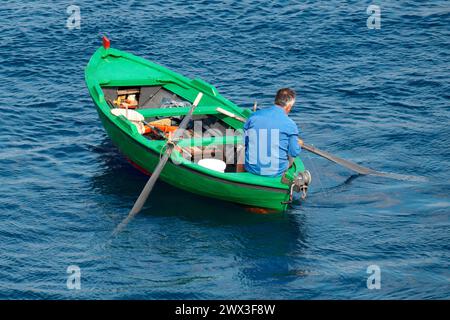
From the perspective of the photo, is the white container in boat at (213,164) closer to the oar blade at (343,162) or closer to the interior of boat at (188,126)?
the interior of boat at (188,126)

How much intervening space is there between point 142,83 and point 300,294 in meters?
7.30

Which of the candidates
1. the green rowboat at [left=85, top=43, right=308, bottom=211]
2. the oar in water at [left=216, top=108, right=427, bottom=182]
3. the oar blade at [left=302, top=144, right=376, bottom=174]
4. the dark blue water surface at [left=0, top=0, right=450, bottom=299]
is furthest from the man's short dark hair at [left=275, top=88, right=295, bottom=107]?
the dark blue water surface at [left=0, top=0, right=450, bottom=299]

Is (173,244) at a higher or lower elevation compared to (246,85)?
lower

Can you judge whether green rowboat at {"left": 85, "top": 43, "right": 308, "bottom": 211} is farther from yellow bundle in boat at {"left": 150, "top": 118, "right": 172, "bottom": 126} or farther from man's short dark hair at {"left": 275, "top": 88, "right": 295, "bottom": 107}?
man's short dark hair at {"left": 275, "top": 88, "right": 295, "bottom": 107}

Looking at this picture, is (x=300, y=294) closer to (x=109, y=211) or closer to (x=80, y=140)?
(x=109, y=211)

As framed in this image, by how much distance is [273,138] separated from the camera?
49.0ft

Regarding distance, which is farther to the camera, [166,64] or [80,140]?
[166,64]

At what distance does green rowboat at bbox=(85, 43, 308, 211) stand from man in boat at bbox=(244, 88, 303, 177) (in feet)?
0.69

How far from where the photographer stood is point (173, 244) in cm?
1479

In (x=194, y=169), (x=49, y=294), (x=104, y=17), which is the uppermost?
(x=104, y=17)

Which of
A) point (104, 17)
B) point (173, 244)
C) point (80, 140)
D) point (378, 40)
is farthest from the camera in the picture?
point (104, 17)

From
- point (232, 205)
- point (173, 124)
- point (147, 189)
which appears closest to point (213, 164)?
point (232, 205)

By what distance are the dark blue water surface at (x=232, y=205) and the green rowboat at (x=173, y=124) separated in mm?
562

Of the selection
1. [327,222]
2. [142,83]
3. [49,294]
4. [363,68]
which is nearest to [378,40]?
[363,68]
